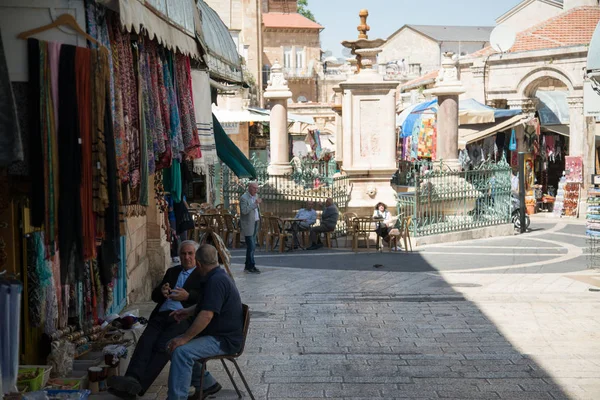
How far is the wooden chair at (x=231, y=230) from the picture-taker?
1978 cm

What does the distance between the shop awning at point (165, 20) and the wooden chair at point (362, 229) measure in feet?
32.9

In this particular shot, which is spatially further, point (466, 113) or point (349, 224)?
point (466, 113)

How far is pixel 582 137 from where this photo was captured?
1037 inches

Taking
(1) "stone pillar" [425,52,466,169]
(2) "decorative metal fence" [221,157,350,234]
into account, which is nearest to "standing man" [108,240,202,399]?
(2) "decorative metal fence" [221,157,350,234]

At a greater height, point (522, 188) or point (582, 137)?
point (582, 137)

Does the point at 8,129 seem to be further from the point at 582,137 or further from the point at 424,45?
the point at 424,45

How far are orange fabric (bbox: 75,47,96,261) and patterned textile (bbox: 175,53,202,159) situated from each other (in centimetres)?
317

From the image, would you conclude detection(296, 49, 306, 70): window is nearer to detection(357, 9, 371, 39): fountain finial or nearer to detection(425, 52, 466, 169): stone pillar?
detection(425, 52, 466, 169): stone pillar

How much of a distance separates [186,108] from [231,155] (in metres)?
3.49

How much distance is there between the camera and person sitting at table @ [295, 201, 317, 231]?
19188 mm

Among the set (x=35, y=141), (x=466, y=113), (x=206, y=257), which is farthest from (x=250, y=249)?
(x=466, y=113)

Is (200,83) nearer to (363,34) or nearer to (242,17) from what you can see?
(363,34)

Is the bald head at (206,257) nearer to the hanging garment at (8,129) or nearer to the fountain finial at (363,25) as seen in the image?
the hanging garment at (8,129)

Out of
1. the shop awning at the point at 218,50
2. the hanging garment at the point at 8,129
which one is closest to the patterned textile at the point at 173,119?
the shop awning at the point at 218,50
